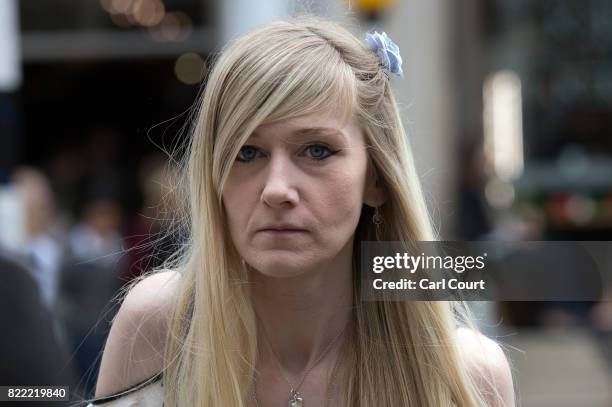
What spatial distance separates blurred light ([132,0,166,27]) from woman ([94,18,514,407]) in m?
8.37

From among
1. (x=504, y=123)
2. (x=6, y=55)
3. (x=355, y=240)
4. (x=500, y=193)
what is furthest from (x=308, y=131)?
(x=504, y=123)

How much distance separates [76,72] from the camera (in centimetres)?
1104

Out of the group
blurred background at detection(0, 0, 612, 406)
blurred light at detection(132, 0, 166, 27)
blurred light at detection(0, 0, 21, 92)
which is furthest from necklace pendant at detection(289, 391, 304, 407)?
blurred light at detection(132, 0, 166, 27)

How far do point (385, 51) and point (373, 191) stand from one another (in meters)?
0.33

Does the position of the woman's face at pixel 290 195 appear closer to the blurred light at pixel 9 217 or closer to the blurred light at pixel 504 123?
the blurred light at pixel 9 217

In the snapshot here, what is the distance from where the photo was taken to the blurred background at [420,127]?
6.54m

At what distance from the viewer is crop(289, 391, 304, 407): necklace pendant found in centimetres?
229

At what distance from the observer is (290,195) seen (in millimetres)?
2074

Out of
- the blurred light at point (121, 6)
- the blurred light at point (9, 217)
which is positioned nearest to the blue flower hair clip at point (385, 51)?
the blurred light at point (9, 217)

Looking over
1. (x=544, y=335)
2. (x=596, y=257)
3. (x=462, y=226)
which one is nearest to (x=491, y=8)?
(x=462, y=226)

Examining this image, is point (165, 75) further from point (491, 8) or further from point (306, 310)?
point (306, 310)

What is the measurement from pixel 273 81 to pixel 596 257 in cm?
87

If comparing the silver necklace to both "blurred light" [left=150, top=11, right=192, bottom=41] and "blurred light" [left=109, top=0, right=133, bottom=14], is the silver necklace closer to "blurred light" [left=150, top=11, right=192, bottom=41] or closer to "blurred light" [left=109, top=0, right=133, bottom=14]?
"blurred light" [left=150, top=11, right=192, bottom=41]

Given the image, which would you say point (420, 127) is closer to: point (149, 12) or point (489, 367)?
point (149, 12)
